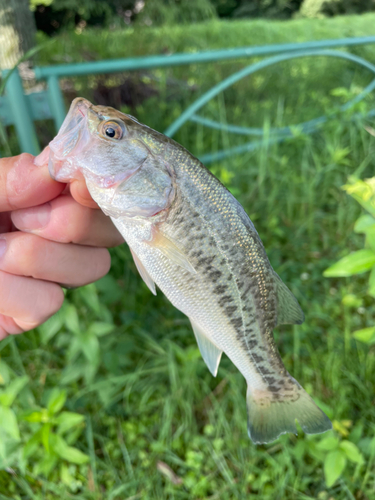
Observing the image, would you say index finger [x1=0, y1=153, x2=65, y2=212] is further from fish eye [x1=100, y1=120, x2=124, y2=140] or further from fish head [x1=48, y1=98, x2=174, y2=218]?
fish eye [x1=100, y1=120, x2=124, y2=140]

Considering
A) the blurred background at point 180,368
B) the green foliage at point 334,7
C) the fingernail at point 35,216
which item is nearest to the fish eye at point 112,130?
the fingernail at point 35,216

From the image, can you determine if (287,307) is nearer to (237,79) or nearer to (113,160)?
(113,160)

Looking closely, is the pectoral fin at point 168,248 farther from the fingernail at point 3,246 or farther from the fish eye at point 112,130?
the fingernail at point 3,246

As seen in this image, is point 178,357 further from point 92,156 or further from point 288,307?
point 92,156

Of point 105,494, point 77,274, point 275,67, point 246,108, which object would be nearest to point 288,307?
point 77,274

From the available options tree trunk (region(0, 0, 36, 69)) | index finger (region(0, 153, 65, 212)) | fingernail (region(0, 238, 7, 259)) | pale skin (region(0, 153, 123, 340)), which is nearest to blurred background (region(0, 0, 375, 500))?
tree trunk (region(0, 0, 36, 69))

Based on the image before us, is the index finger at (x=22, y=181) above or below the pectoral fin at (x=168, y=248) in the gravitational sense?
above

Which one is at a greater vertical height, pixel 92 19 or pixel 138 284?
pixel 92 19
